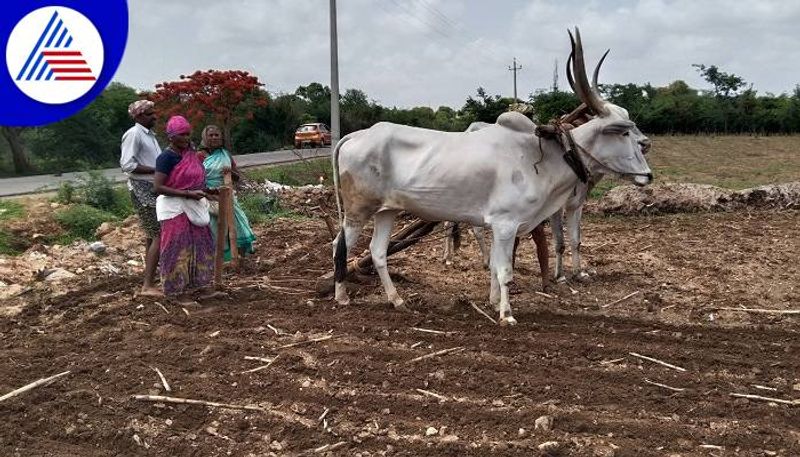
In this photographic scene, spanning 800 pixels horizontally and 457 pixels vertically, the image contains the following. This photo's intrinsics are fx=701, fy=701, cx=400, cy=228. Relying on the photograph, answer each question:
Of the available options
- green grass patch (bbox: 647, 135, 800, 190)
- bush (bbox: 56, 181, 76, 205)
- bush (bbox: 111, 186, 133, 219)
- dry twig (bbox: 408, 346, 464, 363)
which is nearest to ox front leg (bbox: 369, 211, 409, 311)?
dry twig (bbox: 408, 346, 464, 363)

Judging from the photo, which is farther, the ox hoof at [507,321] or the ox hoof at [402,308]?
the ox hoof at [402,308]

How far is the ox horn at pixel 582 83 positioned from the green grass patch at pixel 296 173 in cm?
1084

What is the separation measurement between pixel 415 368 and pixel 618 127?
262cm

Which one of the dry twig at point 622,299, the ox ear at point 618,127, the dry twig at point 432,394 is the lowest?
the dry twig at point 432,394

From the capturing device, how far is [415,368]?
4715 millimetres

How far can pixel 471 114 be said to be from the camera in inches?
1131

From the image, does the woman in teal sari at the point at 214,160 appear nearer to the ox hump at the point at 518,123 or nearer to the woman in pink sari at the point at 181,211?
the woman in pink sari at the point at 181,211

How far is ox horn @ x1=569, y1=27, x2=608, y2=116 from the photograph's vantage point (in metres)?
5.34

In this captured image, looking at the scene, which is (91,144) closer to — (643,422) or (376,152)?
A: (376,152)

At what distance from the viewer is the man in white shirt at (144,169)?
20.4 ft

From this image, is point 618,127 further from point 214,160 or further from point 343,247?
point 214,160

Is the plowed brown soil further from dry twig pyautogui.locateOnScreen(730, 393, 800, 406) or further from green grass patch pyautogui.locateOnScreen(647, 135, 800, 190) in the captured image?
green grass patch pyautogui.locateOnScreen(647, 135, 800, 190)

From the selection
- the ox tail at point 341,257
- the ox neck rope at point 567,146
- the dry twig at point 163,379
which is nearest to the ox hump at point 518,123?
the ox neck rope at point 567,146

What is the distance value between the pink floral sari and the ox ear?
11.5 feet
